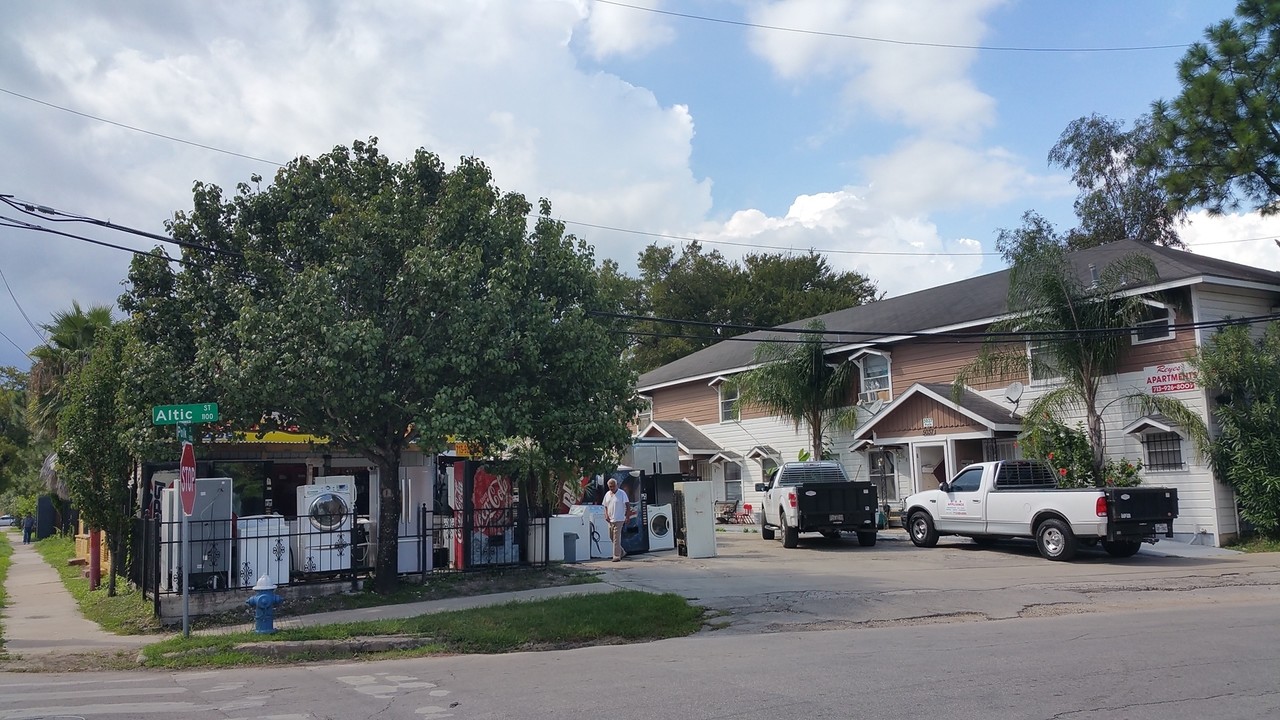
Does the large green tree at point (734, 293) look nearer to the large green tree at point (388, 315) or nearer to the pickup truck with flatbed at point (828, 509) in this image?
the pickup truck with flatbed at point (828, 509)

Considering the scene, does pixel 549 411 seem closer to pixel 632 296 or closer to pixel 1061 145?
pixel 1061 145

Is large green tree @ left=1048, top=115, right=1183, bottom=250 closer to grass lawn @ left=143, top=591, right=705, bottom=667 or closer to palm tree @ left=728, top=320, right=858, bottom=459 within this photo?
palm tree @ left=728, top=320, right=858, bottom=459

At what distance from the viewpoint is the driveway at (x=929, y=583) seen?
13.2 meters

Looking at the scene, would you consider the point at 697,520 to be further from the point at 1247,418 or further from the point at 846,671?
the point at 1247,418

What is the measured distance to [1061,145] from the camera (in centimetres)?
4053

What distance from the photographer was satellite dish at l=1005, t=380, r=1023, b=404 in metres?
25.1

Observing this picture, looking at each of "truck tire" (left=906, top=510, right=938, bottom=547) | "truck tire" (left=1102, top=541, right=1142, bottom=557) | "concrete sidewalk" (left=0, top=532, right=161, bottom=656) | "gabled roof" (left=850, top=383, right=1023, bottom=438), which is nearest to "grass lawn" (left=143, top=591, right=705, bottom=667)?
"concrete sidewalk" (left=0, top=532, right=161, bottom=656)

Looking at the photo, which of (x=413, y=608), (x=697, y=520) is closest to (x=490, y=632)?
(x=413, y=608)

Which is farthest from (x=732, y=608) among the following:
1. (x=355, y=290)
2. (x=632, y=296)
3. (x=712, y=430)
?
(x=632, y=296)

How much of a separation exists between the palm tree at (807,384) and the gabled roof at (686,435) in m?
4.83

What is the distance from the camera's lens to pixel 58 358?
29.7 m

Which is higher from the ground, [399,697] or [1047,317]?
[1047,317]

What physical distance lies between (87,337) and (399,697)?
78.9 ft

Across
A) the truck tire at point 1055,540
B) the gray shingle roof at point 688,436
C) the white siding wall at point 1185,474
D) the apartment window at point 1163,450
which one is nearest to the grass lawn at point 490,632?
the truck tire at point 1055,540
